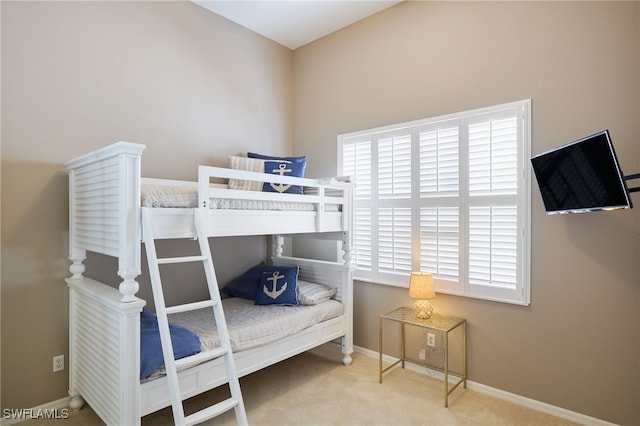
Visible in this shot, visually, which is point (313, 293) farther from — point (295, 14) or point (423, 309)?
point (295, 14)

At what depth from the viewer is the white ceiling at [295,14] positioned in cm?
318

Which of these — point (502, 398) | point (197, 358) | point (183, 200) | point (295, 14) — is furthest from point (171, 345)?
point (295, 14)

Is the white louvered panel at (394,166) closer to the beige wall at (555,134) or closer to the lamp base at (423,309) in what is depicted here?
the beige wall at (555,134)

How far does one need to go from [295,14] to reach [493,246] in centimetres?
267

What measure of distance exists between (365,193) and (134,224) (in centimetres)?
210

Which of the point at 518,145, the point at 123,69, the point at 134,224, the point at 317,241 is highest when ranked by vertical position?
the point at 123,69

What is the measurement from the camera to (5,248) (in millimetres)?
2205

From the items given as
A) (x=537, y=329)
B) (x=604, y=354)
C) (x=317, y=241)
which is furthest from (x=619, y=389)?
(x=317, y=241)

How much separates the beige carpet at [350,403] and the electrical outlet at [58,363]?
0.31 m

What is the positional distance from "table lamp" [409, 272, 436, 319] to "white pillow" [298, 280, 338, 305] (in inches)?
29.8

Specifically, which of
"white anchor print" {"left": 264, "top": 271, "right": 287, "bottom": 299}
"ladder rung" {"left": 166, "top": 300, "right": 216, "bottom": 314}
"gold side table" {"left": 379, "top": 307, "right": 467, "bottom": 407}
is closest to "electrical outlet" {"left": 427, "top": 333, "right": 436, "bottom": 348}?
"gold side table" {"left": 379, "top": 307, "right": 467, "bottom": 407}

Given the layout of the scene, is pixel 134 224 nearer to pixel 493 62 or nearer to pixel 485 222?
pixel 485 222

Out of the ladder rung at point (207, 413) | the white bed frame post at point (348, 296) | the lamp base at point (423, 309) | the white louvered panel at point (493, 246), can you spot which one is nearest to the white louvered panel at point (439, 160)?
the white louvered panel at point (493, 246)

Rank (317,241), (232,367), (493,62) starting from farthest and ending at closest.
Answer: (317,241), (493,62), (232,367)
